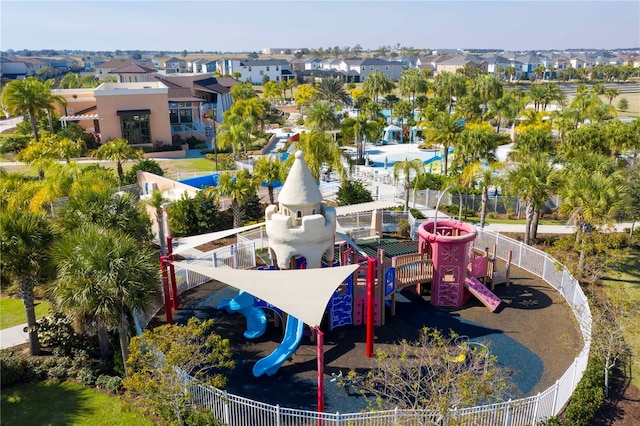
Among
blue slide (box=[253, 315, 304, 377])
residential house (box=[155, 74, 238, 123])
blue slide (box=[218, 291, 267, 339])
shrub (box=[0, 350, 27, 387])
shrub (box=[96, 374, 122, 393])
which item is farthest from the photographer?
residential house (box=[155, 74, 238, 123])

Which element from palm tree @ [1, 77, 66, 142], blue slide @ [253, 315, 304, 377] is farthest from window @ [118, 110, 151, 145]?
blue slide @ [253, 315, 304, 377]

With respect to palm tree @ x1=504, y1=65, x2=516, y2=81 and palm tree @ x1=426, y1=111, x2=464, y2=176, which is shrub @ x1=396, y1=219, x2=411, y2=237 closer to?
palm tree @ x1=426, y1=111, x2=464, y2=176

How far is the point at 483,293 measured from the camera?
22156 millimetres

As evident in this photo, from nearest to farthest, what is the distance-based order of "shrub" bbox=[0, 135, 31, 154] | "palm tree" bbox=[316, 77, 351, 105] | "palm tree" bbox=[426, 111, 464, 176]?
"palm tree" bbox=[426, 111, 464, 176], "shrub" bbox=[0, 135, 31, 154], "palm tree" bbox=[316, 77, 351, 105]

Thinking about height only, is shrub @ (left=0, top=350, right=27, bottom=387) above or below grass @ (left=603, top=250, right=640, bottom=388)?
above

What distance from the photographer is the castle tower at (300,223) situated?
61.6ft

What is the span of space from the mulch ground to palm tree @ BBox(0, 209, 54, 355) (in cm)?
535

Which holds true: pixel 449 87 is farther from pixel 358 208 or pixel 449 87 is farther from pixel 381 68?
pixel 381 68

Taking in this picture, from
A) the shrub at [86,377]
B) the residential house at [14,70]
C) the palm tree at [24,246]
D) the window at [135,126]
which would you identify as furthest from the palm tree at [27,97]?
the residential house at [14,70]

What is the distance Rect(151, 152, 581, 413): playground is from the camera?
16422mm

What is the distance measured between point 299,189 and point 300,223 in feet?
4.41

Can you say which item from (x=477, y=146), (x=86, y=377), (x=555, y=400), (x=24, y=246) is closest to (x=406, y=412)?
(x=555, y=400)

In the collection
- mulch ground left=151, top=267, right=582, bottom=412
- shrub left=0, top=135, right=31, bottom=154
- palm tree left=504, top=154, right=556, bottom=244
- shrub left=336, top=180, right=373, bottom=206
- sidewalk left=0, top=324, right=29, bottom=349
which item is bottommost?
mulch ground left=151, top=267, right=582, bottom=412

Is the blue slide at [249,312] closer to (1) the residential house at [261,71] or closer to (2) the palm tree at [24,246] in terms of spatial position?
(2) the palm tree at [24,246]
